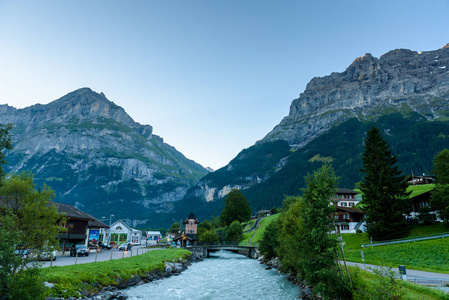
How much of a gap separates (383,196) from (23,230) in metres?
56.6

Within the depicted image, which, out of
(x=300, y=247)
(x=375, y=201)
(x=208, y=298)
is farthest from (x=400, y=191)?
(x=208, y=298)

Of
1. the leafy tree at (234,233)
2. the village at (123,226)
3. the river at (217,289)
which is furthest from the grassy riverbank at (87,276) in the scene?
the leafy tree at (234,233)

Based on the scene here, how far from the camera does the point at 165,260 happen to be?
51.7 metres

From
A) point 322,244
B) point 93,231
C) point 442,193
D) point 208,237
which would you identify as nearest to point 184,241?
point 208,237

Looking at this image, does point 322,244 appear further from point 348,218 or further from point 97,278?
point 348,218

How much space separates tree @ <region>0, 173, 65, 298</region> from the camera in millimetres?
17969

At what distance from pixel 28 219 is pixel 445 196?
60.1 meters

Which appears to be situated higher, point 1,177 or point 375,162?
point 375,162

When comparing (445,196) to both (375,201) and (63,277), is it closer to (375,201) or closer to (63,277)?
(375,201)

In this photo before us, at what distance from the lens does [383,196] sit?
49.9 meters

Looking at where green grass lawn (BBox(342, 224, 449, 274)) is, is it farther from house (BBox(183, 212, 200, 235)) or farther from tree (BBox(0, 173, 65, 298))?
house (BBox(183, 212, 200, 235))

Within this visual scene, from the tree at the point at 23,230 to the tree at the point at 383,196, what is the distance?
173 feet

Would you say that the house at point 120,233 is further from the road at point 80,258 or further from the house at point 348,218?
the house at point 348,218

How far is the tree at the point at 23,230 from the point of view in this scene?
18.0m
